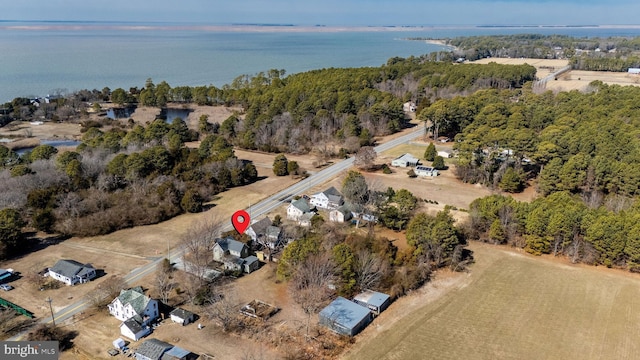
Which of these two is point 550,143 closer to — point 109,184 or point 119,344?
point 119,344

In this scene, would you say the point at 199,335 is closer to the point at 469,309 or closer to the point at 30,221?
the point at 469,309

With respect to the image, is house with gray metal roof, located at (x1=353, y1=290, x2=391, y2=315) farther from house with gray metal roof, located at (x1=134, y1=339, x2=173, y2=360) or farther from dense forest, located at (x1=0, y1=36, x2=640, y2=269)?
house with gray metal roof, located at (x1=134, y1=339, x2=173, y2=360)

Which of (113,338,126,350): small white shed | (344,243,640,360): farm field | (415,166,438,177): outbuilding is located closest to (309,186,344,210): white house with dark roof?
(415,166,438,177): outbuilding

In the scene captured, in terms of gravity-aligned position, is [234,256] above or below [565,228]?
below

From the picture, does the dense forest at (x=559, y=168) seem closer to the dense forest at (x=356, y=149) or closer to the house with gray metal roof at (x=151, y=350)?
the dense forest at (x=356, y=149)

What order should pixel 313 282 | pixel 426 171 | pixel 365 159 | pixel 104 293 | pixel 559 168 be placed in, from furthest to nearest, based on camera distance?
pixel 365 159
pixel 426 171
pixel 559 168
pixel 104 293
pixel 313 282

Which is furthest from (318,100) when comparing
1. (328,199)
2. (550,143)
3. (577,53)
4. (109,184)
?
(577,53)
